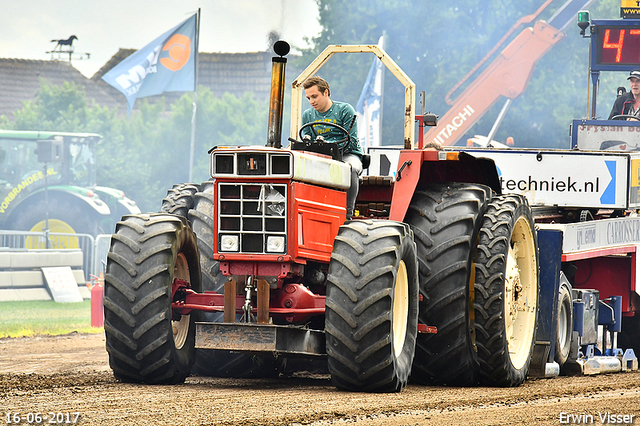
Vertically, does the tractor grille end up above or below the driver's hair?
below

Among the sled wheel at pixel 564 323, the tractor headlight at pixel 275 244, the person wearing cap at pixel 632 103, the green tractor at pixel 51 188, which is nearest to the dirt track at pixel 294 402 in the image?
the tractor headlight at pixel 275 244

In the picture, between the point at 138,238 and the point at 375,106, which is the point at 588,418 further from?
the point at 375,106

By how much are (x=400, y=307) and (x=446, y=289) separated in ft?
1.56

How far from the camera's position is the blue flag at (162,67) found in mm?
22734

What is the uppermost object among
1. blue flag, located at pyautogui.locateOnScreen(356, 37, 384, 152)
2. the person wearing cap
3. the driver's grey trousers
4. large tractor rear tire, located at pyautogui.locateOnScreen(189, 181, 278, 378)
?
blue flag, located at pyautogui.locateOnScreen(356, 37, 384, 152)

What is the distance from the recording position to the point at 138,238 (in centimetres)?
698

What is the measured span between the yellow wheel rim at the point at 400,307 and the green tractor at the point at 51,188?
17133 mm

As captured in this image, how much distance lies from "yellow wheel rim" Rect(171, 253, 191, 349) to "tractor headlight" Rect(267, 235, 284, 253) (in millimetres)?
898

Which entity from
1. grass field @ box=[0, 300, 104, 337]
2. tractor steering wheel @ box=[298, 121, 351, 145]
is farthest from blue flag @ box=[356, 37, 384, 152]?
tractor steering wheel @ box=[298, 121, 351, 145]

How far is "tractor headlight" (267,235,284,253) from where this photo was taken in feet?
22.4

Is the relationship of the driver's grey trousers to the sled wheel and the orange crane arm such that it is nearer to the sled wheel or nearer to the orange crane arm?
the sled wheel

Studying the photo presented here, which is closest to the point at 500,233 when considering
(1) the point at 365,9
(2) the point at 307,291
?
(2) the point at 307,291

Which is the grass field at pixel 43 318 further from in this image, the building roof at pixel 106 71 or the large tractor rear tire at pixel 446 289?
the building roof at pixel 106 71

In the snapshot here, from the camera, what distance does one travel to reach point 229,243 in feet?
22.7
